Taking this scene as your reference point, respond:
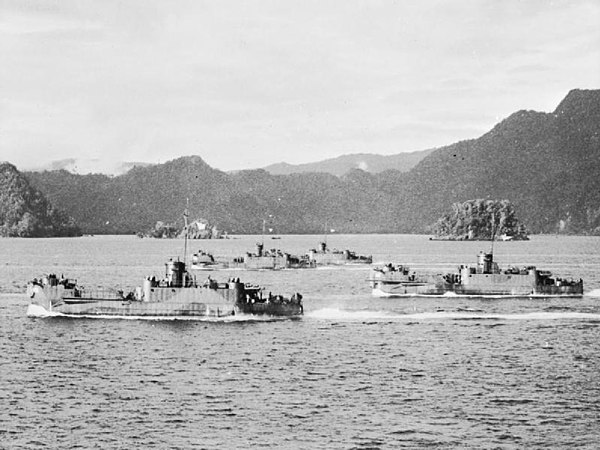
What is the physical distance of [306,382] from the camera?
6550 centimetres

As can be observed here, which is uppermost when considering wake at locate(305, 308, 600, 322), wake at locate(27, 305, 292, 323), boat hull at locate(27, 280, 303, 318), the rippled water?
boat hull at locate(27, 280, 303, 318)

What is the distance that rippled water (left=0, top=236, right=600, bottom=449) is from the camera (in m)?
51.4

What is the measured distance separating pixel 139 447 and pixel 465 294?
294ft

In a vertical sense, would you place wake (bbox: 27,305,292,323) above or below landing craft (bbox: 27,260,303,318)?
below

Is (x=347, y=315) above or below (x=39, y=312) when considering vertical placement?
below

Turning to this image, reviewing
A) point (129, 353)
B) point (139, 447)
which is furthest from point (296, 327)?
point (139, 447)

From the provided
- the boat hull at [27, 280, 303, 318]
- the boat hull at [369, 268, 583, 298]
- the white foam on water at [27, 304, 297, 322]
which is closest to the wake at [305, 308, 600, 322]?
the boat hull at [27, 280, 303, 318]

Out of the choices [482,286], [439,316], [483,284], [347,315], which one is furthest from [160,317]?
[483,284]

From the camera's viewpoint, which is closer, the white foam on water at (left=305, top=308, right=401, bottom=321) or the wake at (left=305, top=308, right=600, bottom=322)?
the wake at (left=305, top=308, right=600, bottom=322)

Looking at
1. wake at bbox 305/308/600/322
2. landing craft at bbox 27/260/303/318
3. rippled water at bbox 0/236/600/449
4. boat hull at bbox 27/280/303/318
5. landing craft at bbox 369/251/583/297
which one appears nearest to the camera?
rippled water at bbox 0/236/600/449

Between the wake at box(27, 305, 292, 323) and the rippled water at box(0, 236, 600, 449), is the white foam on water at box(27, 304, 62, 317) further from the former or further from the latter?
the rippled water at box(0, 236, 600, 449)

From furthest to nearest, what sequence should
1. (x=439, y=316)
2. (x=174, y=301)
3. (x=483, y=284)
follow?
(x=483, y=284), (x=439, y=316), (x=174, y=301)

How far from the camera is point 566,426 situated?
53.6m

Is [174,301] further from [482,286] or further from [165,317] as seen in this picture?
[482,286]
